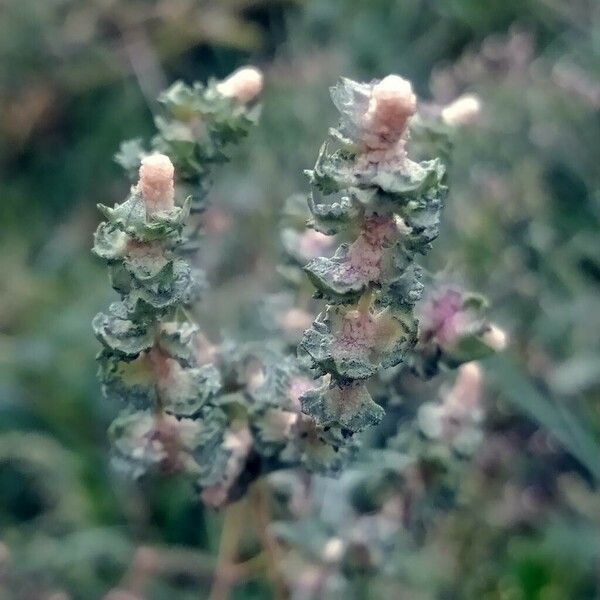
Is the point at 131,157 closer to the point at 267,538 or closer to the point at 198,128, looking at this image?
the point at 198,128

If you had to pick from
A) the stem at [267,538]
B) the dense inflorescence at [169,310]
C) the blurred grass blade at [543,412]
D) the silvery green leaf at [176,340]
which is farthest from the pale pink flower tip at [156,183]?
the blurred grass blade at [543,412]

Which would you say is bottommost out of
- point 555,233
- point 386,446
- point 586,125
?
point 386,446

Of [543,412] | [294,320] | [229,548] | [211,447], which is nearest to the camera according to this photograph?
[211,447]

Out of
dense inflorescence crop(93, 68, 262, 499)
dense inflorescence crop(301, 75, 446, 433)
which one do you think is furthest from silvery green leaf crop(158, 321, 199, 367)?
dense inflorescence crop(301, 75, 446, 433)

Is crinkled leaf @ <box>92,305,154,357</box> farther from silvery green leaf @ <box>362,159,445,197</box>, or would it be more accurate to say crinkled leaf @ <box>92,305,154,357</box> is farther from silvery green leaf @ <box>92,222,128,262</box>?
silvery green leaf @ <box>362,159,445,197</box>

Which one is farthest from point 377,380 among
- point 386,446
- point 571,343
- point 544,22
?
point 544,22

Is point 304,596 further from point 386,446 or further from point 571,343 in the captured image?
point 571,343

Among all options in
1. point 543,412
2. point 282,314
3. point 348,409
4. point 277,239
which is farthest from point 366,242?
point 277,239
